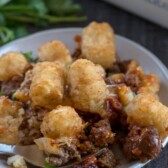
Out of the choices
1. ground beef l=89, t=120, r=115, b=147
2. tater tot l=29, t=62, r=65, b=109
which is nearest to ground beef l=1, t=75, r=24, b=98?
tater tot l=29, t=62, r=65, b=109

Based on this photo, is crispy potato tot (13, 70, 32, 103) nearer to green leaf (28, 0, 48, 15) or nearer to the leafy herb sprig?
the leafy herb sprig

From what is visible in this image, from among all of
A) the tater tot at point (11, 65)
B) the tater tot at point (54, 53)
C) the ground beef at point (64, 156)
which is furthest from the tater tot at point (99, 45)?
the ground beef at point (64, 156)

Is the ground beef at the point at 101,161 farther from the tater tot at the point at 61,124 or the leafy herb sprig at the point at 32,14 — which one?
the leafy herb sprig at the point at 32,14

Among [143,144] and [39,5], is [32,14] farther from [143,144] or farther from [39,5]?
[143,144]

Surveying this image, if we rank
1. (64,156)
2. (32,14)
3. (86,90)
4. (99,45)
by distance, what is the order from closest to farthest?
(64,156) < (86,90) < (99,45) < (32,14)

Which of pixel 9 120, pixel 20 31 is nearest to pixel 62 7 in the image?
pixel 20 31
